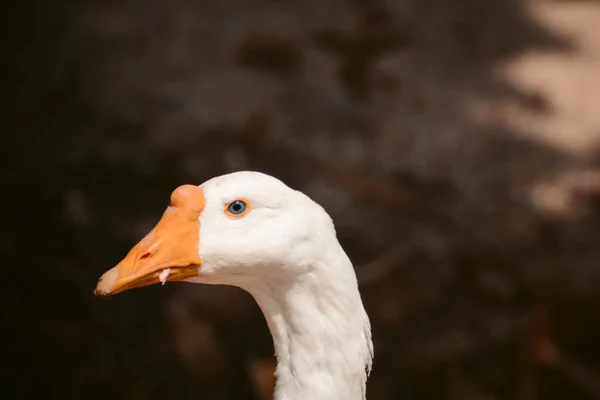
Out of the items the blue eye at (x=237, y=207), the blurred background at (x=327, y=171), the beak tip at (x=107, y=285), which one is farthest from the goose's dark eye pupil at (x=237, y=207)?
the blurred background at (x=327, y=171)

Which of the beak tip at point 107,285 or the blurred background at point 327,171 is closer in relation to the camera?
the beak tip at point 107,285

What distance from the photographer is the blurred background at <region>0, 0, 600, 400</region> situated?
3.38 m

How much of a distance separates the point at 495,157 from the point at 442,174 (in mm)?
259

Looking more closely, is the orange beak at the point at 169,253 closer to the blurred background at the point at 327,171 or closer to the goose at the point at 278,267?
the goose at the point at 278,267

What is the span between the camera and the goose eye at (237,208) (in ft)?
4.84

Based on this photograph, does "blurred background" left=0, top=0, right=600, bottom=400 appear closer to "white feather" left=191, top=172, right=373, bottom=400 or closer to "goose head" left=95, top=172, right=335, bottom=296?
"white feather" left=191, top=172, right=373, bottom=400

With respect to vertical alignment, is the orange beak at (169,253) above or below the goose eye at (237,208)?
below

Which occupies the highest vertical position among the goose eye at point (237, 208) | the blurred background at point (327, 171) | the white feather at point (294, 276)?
the goose eye at point (237, 208)

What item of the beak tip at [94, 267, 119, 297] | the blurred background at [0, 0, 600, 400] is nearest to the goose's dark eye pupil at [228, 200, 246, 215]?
the beak tip at [94, 267, 119, 297]

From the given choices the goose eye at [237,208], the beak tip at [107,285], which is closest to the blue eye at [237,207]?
the goose eye at [237,208]

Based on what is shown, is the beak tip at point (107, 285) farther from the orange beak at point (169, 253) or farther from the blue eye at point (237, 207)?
the blue eye at point (237, 207)

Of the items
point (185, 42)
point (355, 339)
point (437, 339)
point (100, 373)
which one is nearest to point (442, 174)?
point (437, 339)

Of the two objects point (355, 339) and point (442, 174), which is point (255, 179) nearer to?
point (355, 339)

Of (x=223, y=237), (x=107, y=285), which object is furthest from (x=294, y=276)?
(x=107, y=285)
